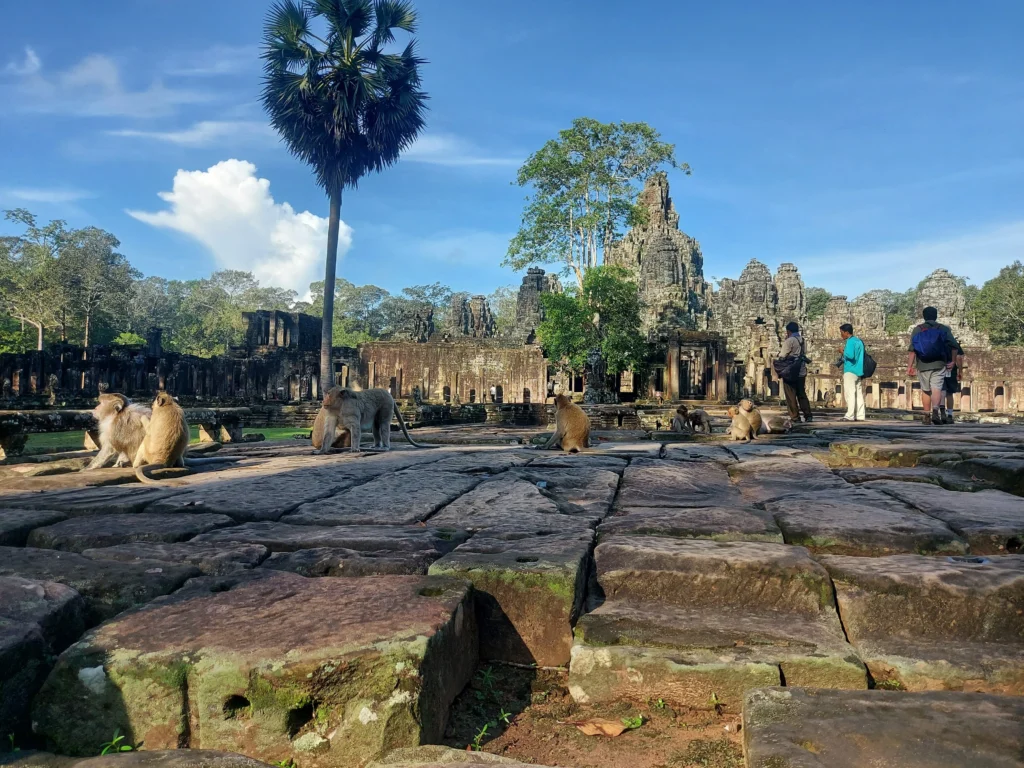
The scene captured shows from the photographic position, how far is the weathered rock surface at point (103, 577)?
183 centimetres

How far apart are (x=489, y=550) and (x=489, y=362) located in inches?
1094

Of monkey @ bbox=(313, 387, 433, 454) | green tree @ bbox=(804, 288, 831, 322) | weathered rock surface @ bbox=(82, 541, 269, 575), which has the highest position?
green tree @ bbox=(804, 288, 831, 322)

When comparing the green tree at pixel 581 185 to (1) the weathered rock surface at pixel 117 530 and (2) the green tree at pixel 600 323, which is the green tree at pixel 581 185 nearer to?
(2) the green tree at pixel 600 323

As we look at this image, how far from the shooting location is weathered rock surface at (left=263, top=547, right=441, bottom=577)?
6.88 ft

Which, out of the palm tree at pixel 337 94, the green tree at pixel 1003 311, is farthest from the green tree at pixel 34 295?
the green tree at pixel 1003 311

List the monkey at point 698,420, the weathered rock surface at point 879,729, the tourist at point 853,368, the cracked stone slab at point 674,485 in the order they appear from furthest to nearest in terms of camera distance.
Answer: the monkey at point 698,420
the tourist at point 853,368
the cracked stone slab at point 674,485
the weathered rock surface at point 879,729

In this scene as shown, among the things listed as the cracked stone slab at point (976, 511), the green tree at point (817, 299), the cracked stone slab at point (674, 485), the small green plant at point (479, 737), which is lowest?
the small green plant at point (479, 737)

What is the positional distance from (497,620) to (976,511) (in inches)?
88.4

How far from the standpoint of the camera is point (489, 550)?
7.20 ft

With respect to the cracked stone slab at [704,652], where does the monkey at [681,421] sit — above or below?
above

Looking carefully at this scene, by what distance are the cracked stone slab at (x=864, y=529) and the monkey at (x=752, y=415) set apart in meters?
5.38

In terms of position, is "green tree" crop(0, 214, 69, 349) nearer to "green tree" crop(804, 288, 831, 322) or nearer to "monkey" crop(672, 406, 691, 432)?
"monkey" crop(672, 406, 691, 432)

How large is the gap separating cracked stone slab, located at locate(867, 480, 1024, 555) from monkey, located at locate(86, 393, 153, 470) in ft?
17.2

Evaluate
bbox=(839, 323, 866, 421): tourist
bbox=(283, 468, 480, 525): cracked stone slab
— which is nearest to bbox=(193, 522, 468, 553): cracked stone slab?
bbox=(283, 468, 480, 525): cracked stone slab
